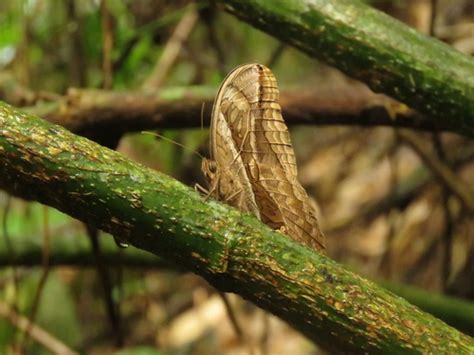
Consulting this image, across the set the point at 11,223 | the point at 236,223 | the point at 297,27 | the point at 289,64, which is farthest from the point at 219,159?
the point at 289,64

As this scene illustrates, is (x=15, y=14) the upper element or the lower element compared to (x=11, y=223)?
upper

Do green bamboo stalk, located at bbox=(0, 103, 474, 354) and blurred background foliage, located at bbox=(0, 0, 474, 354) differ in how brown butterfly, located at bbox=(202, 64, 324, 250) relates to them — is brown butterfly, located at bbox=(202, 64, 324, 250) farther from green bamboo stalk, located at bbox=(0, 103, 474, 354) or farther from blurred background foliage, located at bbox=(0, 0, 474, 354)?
blurred background foliage, located at bbox=(0, 0, 474, 354)

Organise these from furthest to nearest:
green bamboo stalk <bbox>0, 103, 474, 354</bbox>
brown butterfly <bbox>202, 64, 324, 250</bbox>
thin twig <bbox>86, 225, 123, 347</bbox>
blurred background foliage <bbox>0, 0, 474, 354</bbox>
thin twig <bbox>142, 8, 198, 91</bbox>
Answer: thin twig <bbox>142, 8, 198, 91</bbox> < blurred background foliage <bbox>0, 0, 474, 354</bbox> < thin twig <bbox>86, 225, 123, 347</bbox> < brown butterfly <bbox>202, 64, 324, 250</bbox> < green bamboo stalk <bbox>0, 103, 474, 354</bbox>

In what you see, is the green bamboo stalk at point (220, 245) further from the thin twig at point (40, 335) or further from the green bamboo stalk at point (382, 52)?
the thin twig at point (40, 335)

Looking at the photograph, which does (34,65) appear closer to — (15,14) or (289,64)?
(15,14)

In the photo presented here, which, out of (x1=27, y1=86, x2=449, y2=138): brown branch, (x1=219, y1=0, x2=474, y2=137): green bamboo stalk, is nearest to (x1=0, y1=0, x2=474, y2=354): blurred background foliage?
(x1=27, y1=86, x2=449, y2=138): brown branch

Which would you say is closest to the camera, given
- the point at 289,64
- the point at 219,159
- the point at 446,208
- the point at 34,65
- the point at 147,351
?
the point at 219,159
